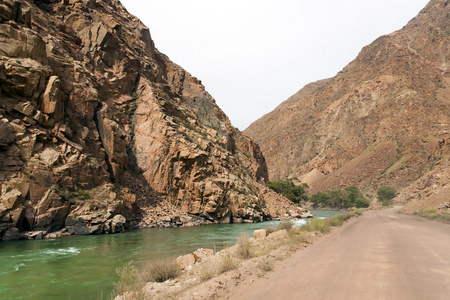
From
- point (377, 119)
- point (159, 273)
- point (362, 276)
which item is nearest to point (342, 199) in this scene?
point (377, 119)

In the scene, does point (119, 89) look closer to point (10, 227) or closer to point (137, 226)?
point (137, 226)

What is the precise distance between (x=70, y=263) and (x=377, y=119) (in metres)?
106

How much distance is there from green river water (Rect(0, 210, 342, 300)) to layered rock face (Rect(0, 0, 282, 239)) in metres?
3.90

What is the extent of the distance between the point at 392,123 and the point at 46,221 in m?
99.6

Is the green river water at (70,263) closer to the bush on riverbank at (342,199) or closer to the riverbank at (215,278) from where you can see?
the riverbank at (215,278)

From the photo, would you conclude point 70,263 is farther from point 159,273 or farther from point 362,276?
point 362,276

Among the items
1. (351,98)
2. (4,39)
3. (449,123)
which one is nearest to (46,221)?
(4,39)

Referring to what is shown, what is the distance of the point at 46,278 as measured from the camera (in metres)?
9.55

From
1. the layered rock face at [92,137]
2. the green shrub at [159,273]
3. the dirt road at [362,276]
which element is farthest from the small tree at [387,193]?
the green shrub at [159,273]

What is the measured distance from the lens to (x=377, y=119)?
9700 cm

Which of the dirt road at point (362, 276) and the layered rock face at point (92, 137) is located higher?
the layered rock face at point (92, 137)

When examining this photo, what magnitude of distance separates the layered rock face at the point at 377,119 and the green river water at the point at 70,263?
72116 millimetres

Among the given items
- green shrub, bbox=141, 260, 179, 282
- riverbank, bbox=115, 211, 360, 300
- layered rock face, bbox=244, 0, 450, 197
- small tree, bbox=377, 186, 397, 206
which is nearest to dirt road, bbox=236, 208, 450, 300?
riverbank, bbox=115, 211, 360, 300

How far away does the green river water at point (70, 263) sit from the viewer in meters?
8.27
